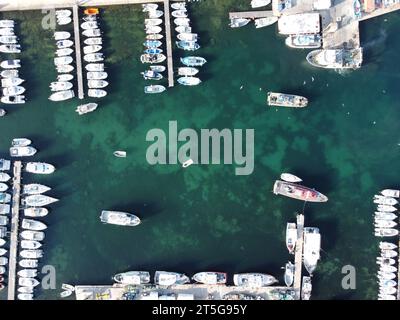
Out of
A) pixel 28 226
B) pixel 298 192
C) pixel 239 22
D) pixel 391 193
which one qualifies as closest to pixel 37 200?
pixel 28 226

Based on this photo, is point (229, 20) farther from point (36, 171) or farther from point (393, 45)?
point (36, 171)

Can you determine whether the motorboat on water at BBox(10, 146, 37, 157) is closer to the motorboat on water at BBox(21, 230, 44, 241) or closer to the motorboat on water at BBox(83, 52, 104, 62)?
the motorboat on water at BBox(21, 230, 44, 241)

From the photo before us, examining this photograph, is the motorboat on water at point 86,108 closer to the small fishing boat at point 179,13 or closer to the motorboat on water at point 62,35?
the motorboat on water at point 62,35

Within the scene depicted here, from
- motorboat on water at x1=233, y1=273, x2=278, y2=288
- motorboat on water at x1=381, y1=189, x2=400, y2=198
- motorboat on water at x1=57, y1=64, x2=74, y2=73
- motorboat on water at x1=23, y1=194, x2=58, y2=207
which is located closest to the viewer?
motorboat on water at x1=381, y1=189, x2=400, y2=198

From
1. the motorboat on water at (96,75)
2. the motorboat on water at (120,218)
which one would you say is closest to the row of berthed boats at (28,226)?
the motorboat on water at (120,218)

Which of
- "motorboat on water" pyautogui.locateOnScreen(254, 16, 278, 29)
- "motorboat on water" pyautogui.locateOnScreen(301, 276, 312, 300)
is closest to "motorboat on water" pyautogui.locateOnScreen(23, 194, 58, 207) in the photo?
"motorboat on water" pyautogui.locateOnScreen(301, 276, 312, 300)
